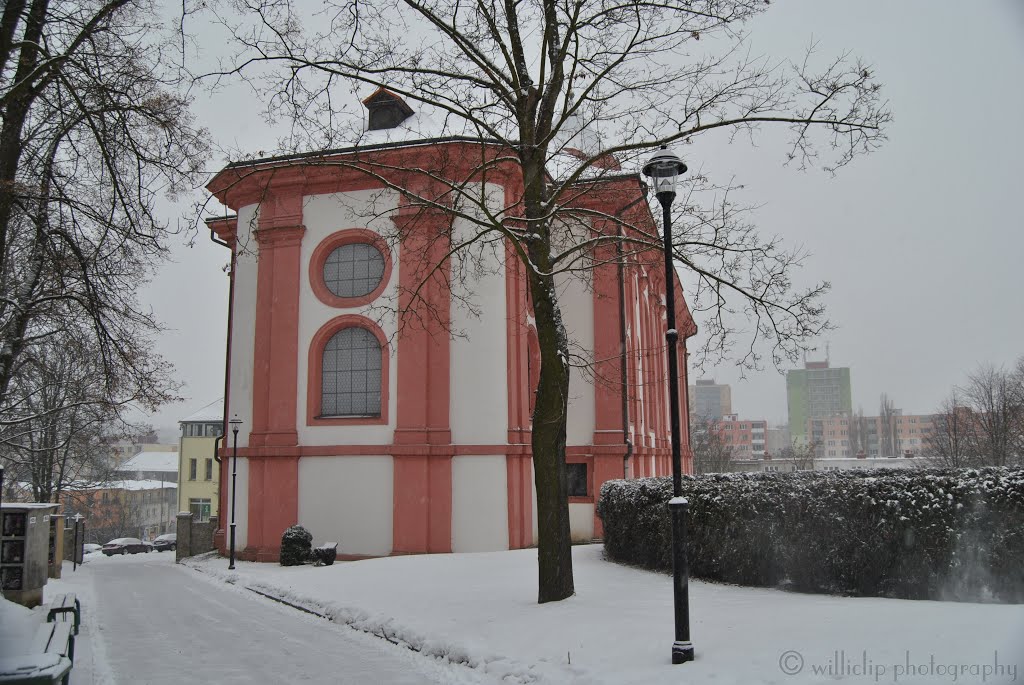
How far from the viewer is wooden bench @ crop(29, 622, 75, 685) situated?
579 centimetres

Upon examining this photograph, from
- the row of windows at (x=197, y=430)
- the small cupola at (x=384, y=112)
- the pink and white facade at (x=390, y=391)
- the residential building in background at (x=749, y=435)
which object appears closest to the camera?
the pink and white facade at (x=390, y=391)

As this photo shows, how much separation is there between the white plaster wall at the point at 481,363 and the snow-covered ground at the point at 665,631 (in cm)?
678

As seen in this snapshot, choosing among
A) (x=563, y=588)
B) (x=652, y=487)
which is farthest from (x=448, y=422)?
(x=563, y=588)

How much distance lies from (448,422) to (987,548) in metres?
12.7

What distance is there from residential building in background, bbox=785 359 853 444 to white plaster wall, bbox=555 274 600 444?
439 ft

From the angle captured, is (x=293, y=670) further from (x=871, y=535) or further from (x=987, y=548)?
(x=987, y=548)

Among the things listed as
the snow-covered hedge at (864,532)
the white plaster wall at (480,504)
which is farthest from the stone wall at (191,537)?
the snow-covered hedge at (864,532)

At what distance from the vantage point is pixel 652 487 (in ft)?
41.3

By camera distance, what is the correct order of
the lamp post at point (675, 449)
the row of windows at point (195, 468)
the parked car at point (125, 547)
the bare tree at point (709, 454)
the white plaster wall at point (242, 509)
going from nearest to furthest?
the lamp post at point (675, 449) < the white plaster wall at point (242, 509) < the parked car at point (125, 547) < the bare tree at point (709, 454) < the row of windows at point (195, 468)

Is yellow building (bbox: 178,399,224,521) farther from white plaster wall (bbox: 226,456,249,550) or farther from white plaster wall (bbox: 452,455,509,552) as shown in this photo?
white plaster wall (bbox: 452,455,509,552)

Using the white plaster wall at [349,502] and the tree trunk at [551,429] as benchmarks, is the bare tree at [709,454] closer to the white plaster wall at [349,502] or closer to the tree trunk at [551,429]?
the white plaster wall at [349,502]

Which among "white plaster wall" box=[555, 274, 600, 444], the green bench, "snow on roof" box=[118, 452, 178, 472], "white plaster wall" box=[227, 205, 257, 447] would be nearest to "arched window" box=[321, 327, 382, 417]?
"white plaster wall" box=[227, 205, 257, 447]

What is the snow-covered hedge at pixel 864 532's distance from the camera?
890cm

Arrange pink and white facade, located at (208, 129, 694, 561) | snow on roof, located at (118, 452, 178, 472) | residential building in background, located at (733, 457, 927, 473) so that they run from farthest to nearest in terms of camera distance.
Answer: snow on roof, located at (118, 452, 178, 472)
residential building in background, located at (733, 457, 927, 473)
pink and white facade, located at (208, 129, 694, 561)
